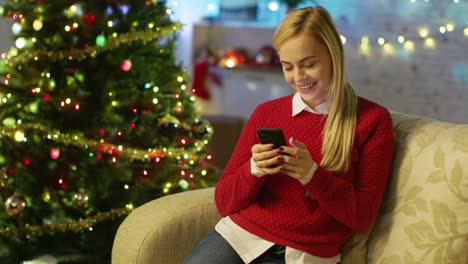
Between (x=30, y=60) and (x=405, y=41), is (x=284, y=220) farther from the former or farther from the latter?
(x=405, y=41)

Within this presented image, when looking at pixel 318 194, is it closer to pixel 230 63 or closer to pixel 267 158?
pixel 267 158

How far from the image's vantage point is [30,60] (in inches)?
104

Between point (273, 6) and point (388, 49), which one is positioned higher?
point (273, 6)

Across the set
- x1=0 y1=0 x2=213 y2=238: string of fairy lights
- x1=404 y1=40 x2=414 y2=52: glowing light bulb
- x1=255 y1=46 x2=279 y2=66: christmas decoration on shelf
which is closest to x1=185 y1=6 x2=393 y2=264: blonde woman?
x1=0 y1=0 x2=213 y2=238: string of fairy lights

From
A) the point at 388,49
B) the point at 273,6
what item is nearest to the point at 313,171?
the point at 388,49

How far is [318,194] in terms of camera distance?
1.63 metres

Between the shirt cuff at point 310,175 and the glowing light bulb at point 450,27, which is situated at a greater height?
the glowing light bulb at point 450,27

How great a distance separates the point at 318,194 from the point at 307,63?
323mm

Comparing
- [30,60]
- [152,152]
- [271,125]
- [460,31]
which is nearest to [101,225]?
[152,152]

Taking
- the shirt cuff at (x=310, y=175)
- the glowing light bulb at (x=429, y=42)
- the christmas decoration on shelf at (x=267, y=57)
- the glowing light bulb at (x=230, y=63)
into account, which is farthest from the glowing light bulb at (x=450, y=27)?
the shirt cuff at (x=310, y=175)

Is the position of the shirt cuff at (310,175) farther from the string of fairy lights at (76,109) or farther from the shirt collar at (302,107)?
the string of fairy lights at (76,109)

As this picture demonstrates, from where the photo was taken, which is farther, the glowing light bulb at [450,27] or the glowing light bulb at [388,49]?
the glowing light bulb at [388,49]

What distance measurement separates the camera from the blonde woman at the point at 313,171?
1.65m

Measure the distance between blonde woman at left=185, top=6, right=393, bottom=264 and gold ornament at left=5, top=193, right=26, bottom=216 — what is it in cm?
111
